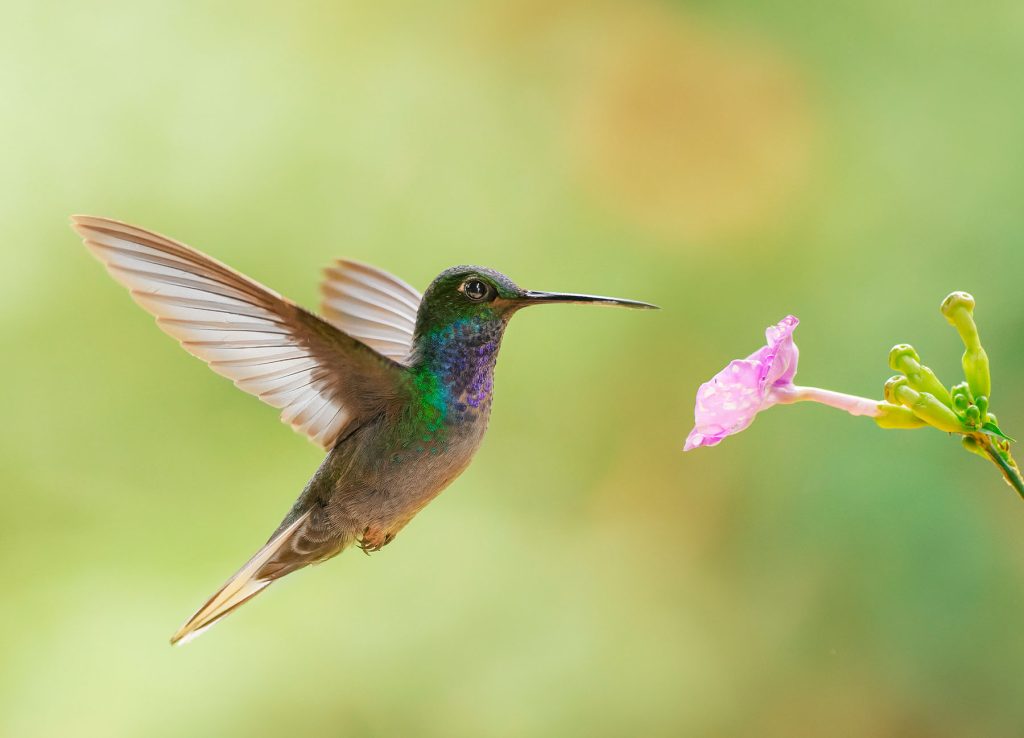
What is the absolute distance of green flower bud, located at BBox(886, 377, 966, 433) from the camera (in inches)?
45.6

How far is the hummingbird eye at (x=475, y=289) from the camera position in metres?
1.40

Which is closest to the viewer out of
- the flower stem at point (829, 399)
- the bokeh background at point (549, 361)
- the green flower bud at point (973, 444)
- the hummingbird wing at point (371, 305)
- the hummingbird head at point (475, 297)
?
the green flower bud at point (973, 444)

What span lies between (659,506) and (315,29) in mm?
2031

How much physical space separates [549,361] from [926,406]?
2.44m

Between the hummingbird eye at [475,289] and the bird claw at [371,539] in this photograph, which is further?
the bird claw at [371,539]

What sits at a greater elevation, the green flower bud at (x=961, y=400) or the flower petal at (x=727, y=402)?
the green flower bud at (x=961, y=400)

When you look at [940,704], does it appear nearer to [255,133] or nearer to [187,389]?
[187,389]

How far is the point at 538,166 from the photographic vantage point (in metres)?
3.77

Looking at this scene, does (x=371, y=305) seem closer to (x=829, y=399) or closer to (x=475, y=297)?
(x=475, y=297)

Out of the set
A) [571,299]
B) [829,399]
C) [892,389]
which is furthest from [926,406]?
[571,299]

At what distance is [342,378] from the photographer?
1471 mm

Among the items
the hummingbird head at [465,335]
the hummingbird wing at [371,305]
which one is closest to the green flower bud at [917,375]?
the hummingbird head at [465,335]

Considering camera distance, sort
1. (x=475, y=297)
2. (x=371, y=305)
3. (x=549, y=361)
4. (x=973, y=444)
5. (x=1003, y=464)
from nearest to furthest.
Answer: (x=1003, y=464)
(x=973, y=444)
(x=475, y=297)
(x=371, y=305)
(x=549, y=361)

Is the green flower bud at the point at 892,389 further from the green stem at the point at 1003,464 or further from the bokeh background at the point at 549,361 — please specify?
the bokeh background at the point at 549,361
